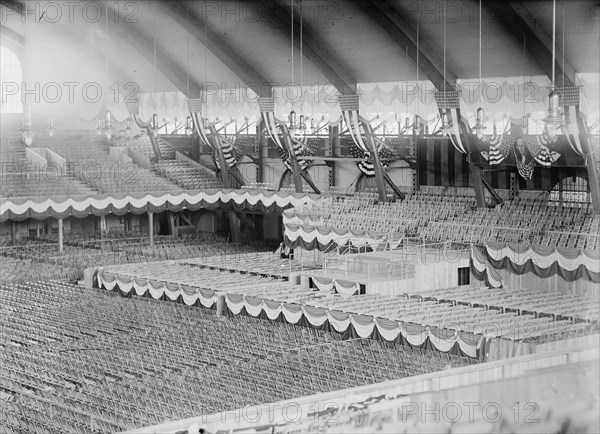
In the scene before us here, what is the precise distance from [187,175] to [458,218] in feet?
45.4

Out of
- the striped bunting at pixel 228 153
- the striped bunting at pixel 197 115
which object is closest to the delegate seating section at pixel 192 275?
the striped bunting at pixel 197 115

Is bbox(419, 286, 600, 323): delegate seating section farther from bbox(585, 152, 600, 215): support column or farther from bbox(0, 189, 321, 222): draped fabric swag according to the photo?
bbox(0, 189, 321, 222): draped fabric swag

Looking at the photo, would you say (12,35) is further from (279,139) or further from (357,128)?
(357,128)

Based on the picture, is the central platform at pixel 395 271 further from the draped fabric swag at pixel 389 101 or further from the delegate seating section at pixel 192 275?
the draped fabric swag at pixel 389 101

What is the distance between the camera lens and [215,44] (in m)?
38.6

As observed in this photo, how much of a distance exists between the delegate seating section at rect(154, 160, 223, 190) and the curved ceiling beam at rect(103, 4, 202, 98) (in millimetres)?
3313

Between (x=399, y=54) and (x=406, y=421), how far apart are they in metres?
22.2

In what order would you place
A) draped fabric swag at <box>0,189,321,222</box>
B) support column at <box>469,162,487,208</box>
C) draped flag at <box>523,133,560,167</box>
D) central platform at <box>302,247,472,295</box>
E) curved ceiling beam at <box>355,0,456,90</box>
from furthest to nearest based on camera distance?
draped fabric swag at <box>0,189,321,222</box>, support column at <box>469,162,487,208</box>, curved ceiling beam at <box>355,0,456,90</box>, draped flag at <box>523,133,560,167</box>, central platform at <box>302,247,472,295</box>

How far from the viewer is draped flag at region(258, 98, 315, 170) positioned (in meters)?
39.8

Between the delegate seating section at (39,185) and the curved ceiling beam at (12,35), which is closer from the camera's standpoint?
the delegate seating section at (39,185)

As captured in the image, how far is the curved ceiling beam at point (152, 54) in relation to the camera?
40.3m

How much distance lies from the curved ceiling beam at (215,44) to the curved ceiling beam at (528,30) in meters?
11.2

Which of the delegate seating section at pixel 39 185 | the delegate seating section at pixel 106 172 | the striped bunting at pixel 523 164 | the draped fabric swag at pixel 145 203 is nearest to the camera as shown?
the striped bunting at pixel 523 164

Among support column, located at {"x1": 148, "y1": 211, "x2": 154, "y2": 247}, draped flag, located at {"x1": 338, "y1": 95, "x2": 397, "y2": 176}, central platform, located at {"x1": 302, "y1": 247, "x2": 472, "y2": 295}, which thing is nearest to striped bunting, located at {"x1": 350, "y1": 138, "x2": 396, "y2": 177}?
draped flag, located at {"x1": 338, "y1": 95, "x2": 397, "y2": 176}
